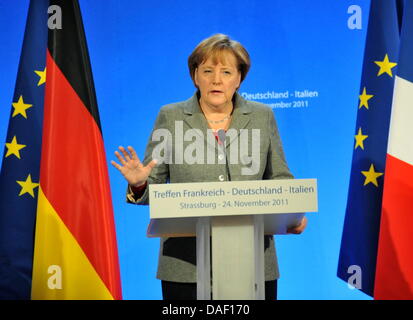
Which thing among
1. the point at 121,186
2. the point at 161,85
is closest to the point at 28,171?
the point at 121,186

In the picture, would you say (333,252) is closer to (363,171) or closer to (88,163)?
(363,171)

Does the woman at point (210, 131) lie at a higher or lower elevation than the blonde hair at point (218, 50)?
lower

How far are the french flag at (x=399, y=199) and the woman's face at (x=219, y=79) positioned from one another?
105 cm

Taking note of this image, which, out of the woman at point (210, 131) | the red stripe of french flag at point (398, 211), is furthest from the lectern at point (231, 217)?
the red stripe of french flag at point (398, 211)

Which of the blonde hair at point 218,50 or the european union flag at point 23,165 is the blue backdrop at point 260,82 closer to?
the european union flag at point 23,165

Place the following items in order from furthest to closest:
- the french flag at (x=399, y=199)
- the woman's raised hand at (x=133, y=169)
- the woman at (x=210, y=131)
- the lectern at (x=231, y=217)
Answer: the french flag at (x=399, y=199) → the woman at (x=210, y=131) → the woman's raised hand at (x=133, y=169) → the lectern at (x=231, y=217)

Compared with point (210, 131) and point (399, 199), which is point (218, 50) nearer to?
point (210, 131)

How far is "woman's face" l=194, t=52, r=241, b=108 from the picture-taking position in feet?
7.77

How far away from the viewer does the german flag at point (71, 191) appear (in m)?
3.04

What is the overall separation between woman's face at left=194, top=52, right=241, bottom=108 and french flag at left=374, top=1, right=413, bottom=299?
1052mm

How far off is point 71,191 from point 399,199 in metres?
1.72

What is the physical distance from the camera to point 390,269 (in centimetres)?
296

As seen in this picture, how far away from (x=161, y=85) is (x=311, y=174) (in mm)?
1166

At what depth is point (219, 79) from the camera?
2.36 m
